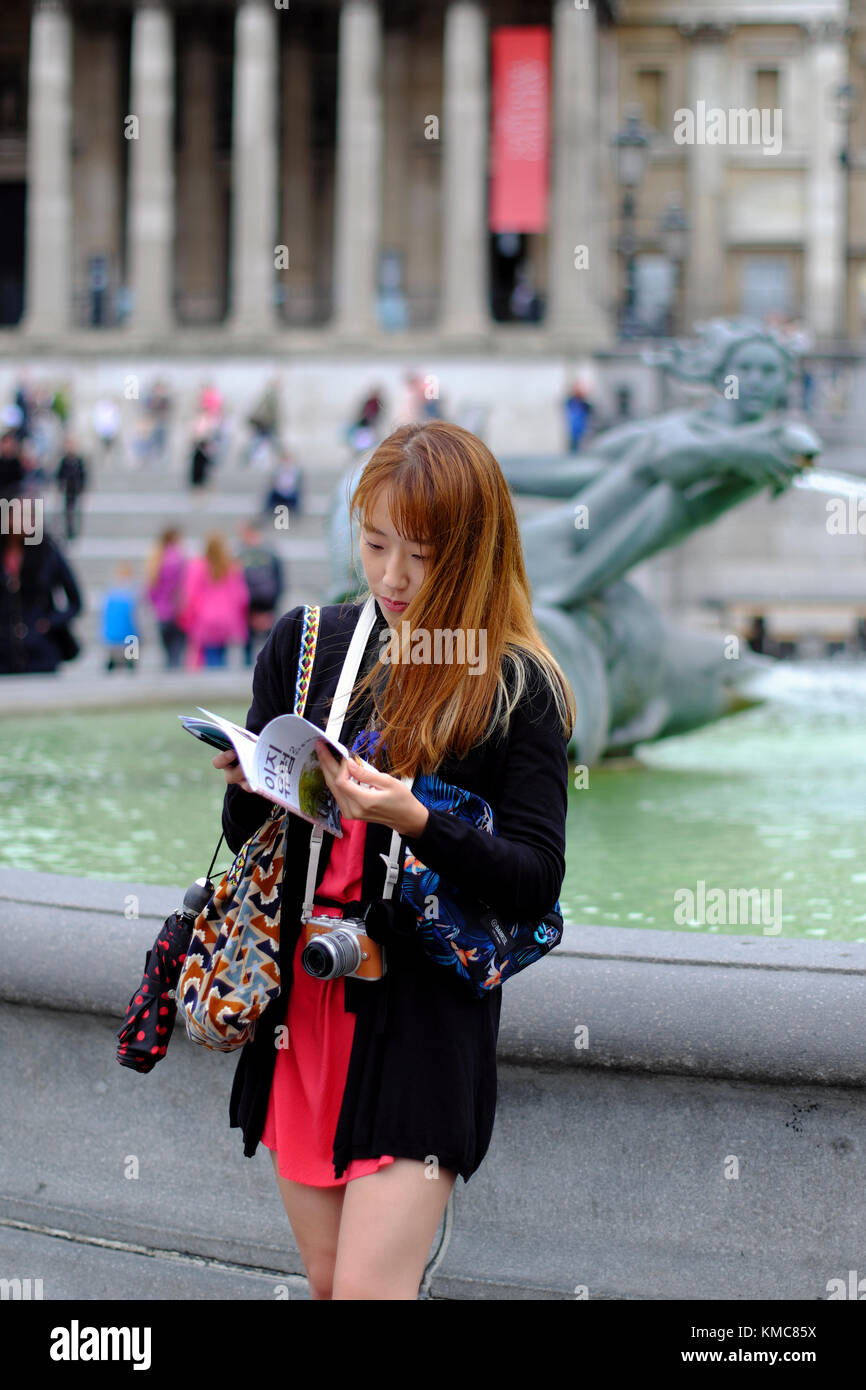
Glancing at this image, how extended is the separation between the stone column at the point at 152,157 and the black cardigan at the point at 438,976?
43.4 metres

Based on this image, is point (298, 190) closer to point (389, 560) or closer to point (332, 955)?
point (389, 560)

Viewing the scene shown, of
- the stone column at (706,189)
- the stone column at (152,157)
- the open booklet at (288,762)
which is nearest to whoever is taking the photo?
the open booklet at (288,762)

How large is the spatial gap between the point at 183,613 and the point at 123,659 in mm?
634

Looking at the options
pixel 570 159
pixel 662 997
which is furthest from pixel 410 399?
pixel 662 997

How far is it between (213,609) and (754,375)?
296 inches

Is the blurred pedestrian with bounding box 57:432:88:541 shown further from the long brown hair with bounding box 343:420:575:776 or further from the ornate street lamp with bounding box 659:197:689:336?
the long brown hair with bounding box 343:420:575:776

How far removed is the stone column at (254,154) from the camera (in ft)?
146

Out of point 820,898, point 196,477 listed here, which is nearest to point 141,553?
point 196,477

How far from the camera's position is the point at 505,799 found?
8.89ft

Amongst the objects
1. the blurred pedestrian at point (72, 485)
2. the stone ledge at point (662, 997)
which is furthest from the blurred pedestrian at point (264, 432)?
the stone ledge at point (662, 997)

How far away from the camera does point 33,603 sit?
1083 cm

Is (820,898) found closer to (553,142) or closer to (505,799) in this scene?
(505,799)

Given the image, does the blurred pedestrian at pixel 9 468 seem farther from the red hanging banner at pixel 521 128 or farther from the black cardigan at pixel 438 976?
the red hanging banner at pixel 521 128

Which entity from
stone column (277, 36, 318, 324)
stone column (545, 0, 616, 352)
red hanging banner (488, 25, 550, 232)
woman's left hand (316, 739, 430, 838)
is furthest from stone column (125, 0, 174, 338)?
woman's left hand (316, 739, 430, 838)
